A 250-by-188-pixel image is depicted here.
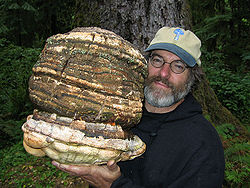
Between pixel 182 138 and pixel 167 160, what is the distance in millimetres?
285

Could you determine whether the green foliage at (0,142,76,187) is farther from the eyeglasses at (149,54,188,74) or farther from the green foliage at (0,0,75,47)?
the green foliage at (0,0,75,47)

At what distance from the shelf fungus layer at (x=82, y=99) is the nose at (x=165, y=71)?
898mm

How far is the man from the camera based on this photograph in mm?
1929

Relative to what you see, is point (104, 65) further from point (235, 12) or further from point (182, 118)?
point (235, 12)

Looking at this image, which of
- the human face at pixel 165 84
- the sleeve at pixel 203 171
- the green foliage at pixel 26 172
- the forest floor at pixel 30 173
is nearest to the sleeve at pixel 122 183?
the sleeve at pixel 203 171

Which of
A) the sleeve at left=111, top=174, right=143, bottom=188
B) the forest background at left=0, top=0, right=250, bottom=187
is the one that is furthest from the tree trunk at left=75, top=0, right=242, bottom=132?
the sleeve at left=111, top=174, right=143, bottom=188

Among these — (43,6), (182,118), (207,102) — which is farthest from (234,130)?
(43,6)

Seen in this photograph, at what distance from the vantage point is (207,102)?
4.36 meters

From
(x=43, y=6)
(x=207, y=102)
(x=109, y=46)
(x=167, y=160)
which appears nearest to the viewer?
(x=109, y=46)

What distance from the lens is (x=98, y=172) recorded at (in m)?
2.01

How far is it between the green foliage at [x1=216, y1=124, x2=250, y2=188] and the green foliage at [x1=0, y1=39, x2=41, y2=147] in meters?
5.15

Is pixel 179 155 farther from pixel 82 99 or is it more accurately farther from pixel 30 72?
pixel 30 72

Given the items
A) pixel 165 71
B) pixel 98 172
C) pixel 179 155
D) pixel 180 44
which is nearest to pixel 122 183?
pixel 98 172

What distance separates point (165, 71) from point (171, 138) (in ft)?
2.56
